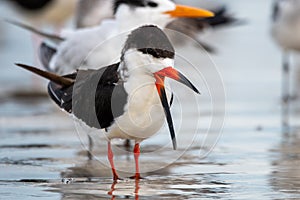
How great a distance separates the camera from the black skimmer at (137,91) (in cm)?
561

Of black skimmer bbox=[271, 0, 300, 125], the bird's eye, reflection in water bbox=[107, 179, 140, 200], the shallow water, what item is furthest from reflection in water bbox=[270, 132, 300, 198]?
black skimmer bbox=[271, 0, 300, 125]

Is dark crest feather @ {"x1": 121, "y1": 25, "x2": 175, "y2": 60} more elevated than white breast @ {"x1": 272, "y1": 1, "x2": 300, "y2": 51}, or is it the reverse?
white breast @ {"x1": 272, "y1": 1, "x2": 300, "y2": 51}

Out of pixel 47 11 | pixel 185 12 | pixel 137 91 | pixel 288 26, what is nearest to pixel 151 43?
pixel 137 91

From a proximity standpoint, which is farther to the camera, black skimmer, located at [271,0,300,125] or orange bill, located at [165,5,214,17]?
black skimmer, located at [271,0,300,125]

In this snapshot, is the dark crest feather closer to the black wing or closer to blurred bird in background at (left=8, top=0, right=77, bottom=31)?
the black wing

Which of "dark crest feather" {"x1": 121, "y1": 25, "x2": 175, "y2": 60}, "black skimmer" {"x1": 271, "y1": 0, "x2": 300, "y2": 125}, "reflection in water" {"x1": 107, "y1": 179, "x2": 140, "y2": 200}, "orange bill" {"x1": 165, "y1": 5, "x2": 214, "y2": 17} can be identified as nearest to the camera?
"reflection in water" {"x1": 107, "y1": 179, "x2": 140, "y2": 200}

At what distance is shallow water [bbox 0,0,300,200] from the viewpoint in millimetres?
5609

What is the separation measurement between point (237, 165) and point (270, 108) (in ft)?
10.8

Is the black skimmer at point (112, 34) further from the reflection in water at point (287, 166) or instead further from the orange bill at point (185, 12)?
the reflection in water at point (287, 166)

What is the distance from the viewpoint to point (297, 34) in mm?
11719

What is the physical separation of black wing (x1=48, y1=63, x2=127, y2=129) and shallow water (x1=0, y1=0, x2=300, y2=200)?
0.61 ft

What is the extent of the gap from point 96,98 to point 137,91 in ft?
1.28

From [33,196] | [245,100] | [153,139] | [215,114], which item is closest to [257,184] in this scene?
[33,196]

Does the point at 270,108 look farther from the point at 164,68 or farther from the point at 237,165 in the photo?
the point at 164,68
